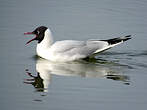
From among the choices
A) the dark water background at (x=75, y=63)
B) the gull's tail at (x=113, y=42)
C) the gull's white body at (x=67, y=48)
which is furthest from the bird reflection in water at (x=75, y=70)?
the gull's tail at (x=113, y=42)

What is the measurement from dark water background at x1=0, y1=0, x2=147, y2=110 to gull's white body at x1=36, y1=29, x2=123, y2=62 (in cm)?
22

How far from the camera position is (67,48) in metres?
13.9

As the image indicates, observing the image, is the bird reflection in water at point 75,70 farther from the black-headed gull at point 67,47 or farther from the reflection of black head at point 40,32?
the reflection of black head at point 40,32

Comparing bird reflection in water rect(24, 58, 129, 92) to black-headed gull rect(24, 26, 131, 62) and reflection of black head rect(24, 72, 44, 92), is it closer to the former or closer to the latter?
reflection of black head rect(24, 72, 44, 92)

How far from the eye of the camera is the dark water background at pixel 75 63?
35.1 ft

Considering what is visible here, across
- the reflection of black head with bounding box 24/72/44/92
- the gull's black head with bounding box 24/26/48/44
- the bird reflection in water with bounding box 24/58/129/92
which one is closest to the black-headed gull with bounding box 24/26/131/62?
the gull's black head with bounding box 24/26/48/44

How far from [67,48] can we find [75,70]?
3.36 ft

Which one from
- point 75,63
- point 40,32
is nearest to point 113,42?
point 75,63

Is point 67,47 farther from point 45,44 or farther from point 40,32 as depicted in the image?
point 40,32

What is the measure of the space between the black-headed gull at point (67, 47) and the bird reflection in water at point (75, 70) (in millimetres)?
156

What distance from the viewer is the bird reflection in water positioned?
1202 centimetres

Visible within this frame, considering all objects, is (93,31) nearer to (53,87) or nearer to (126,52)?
(126,52)

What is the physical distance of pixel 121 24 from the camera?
17016 mm

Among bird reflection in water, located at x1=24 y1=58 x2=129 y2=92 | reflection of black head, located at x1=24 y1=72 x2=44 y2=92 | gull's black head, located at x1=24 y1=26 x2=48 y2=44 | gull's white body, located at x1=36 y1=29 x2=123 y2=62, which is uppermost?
gull's black head, located at x1=24 y1=26 x2=48 y2=44
